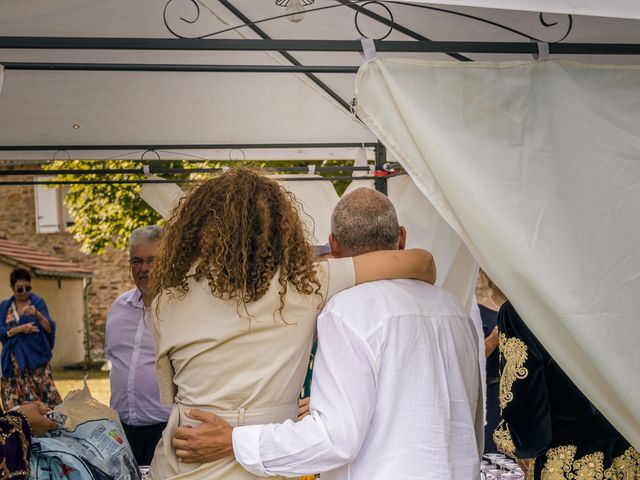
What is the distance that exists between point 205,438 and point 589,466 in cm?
121

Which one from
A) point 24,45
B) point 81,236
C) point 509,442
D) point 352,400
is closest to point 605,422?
point 509,442

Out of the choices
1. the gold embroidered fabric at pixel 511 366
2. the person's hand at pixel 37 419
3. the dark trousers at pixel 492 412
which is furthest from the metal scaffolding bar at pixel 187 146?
the gold embroidered fabric at pixel 511 366

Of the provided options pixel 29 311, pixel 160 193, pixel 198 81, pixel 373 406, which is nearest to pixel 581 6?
pixel 373 406

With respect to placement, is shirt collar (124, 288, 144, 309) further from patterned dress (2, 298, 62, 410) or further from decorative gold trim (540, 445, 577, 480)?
patterned dress (2, 298, 62, 410)

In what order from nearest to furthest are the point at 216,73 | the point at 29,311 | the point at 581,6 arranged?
the point at 581,6
the point at 216,73
the point at 29,311

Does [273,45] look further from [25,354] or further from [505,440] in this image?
[25,354]

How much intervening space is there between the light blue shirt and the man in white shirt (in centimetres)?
200

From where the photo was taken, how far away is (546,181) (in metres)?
2.23

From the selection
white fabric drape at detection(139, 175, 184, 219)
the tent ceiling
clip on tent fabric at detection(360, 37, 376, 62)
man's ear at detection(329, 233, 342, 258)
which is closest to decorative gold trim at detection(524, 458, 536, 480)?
man's ear at detection(329, 233, 342, 258)

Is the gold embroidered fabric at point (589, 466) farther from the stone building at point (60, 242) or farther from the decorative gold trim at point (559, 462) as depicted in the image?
the stone building at point (60, 242)

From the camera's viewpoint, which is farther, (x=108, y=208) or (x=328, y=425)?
(x=108, y=208)

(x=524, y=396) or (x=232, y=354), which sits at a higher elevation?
(x=232, y=354)

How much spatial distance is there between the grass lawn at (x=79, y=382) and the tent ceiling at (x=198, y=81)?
9.73m

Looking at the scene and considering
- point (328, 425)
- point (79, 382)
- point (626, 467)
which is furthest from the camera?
point (79, 382)
